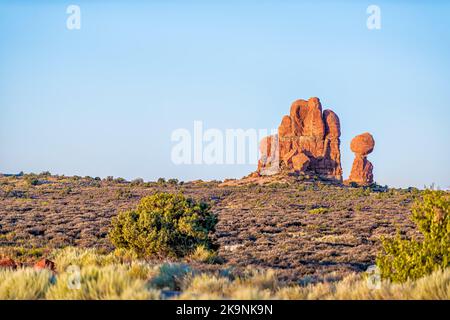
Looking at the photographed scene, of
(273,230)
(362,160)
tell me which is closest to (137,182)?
(362,160)

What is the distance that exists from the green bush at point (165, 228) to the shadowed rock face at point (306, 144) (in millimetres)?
66003

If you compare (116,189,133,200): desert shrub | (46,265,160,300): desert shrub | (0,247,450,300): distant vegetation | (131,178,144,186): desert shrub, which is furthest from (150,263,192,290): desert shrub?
(131,178,144,186): desert shrub

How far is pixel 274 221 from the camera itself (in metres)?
31.7

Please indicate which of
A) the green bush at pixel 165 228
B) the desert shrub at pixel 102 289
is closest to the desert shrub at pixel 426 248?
the desert shrub at pixel 102 289

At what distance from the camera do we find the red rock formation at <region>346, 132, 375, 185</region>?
3241 inches

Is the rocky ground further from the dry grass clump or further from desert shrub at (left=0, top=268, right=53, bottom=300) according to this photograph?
desert shrub at (left=0, top=268, right=53, bottom=300)

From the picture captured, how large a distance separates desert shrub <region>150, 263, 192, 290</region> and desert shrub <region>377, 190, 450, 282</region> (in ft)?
12.8

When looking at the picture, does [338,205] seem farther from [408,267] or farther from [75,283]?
[75,283]

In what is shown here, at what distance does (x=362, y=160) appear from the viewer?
273 ft

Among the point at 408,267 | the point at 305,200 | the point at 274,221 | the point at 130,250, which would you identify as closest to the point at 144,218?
the point at 130,250

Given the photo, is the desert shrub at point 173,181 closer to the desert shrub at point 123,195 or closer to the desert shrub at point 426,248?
the desert shrub at point 123,195
